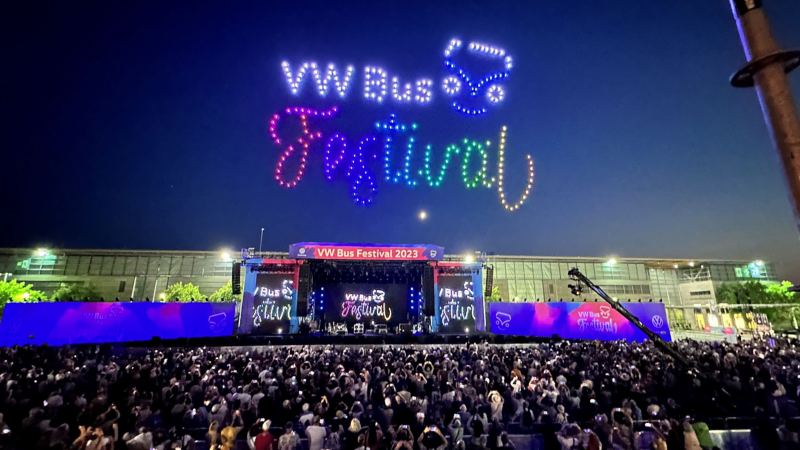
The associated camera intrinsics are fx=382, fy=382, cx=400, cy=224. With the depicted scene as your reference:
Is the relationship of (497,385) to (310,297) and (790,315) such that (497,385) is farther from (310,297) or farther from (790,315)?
(790,315)

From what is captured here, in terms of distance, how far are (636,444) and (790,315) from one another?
2627 inches

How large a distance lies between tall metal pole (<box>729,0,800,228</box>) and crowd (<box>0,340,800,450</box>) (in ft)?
19.0

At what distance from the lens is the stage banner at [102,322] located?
24.6m

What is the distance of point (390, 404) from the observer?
8.52 metres

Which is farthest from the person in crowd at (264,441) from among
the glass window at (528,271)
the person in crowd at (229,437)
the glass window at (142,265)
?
the glass window at (142,265)

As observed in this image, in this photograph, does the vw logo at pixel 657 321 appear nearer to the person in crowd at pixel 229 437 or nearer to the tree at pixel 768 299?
the person in crowd at pixel 229 437

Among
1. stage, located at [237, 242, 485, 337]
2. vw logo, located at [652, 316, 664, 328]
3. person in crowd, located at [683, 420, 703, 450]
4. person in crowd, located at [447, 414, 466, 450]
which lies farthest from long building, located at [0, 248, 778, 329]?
person in crowd, located at [447, 414, 466, 450]

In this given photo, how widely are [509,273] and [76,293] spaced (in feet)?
237

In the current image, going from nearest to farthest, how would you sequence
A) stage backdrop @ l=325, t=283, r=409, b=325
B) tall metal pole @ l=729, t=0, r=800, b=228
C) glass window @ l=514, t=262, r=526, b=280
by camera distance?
tall metal pole @ l=729, t=0, r=800, b=228 → stage backdrop @ l=325, t=283, r=409, b=325 → glass window @ l=514, t=262, r=526, b=280

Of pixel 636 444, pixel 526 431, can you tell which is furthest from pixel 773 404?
pixel 526 431

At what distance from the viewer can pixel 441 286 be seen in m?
34.9

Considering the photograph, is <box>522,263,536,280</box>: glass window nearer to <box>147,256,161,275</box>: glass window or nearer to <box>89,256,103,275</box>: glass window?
<box>147,256,161,275</box>: glass window

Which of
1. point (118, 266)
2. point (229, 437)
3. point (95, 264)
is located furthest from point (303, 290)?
point (95, 264)

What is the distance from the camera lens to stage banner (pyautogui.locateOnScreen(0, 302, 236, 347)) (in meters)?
24.6
